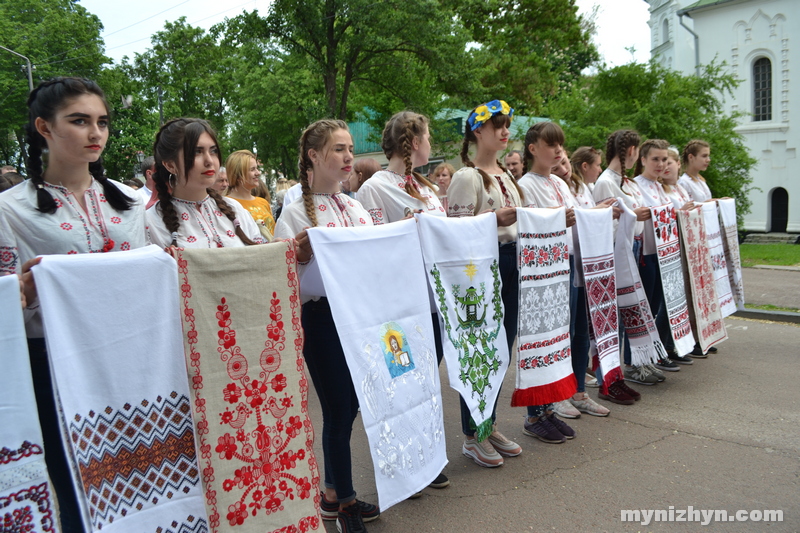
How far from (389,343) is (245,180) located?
324 centimetres

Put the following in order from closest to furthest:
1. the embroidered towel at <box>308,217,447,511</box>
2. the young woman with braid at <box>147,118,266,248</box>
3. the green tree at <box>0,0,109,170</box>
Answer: the young woman with braid at <box>147,118,266,248</box> → the embroidered towel at <box>308,217,447,511</box> → the green tree at <box>0,0,109,170</box>

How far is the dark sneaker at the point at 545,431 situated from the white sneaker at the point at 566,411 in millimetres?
403

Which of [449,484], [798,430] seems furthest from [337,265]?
[798,430]

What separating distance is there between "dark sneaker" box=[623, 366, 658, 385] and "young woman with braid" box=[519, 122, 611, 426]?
3.29ft

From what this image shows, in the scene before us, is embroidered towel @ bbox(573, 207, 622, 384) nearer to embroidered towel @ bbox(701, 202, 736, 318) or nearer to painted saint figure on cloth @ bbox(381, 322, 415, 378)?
painted saint figure on cloth @ bbox(381, 322, 415, 378)

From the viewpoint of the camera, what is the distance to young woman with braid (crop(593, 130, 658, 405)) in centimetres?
514

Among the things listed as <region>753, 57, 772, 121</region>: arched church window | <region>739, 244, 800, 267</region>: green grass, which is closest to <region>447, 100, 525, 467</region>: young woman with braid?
<region>739, 244, 800, 267</region>: green grass

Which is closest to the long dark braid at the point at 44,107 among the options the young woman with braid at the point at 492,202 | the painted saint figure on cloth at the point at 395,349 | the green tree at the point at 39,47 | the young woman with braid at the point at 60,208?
the young woman with braid at the point at 60,208

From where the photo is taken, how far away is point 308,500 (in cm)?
269

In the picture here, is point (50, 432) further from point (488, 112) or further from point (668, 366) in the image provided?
point (668, 366)

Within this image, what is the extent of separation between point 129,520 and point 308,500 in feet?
2.32

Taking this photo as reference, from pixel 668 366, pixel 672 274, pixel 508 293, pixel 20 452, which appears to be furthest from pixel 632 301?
pixel 20 452

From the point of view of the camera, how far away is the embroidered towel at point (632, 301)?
5.03m

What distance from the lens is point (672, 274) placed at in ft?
17.9
